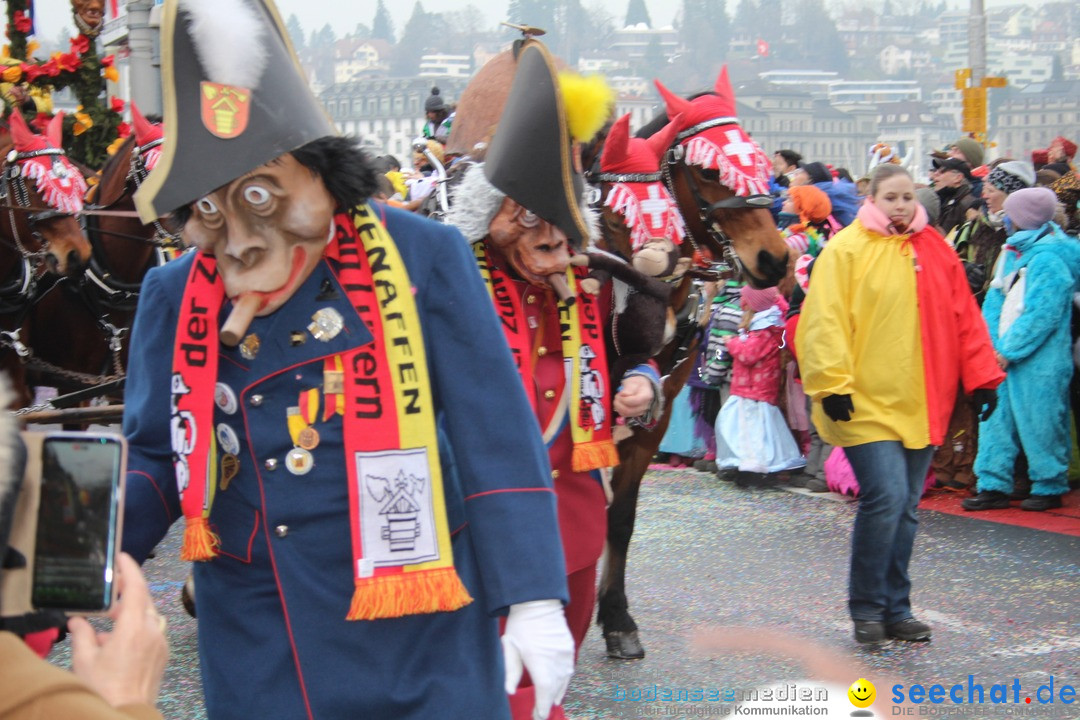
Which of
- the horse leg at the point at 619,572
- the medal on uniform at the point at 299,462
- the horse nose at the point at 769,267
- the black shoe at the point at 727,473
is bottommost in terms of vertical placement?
the black shoe at the point at 727,473

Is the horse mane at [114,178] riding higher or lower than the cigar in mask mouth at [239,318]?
lower

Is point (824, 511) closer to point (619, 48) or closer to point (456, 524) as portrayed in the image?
point (456, 524)

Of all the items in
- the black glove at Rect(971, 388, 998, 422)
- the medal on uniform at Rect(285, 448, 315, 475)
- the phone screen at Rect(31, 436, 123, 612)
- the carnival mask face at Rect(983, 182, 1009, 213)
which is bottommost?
the black glove at Rect(971, 388, 998, 422)

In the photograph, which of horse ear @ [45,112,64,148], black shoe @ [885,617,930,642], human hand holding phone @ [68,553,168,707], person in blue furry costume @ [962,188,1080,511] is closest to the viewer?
human hand holding phone @ [68,553,168,707]

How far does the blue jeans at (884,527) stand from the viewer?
5.79m

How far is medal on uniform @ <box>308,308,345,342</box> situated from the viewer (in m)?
2.68

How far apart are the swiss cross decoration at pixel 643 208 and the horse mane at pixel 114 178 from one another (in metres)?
3.72

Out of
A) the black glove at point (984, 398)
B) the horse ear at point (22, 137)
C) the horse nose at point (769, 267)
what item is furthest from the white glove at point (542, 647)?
the horse ear at point (22, 137)

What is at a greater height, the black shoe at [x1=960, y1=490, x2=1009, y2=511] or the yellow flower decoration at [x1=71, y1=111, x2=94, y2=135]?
the yellow flower decoration at [x1=71, y1=111, x2=94, y2=135]

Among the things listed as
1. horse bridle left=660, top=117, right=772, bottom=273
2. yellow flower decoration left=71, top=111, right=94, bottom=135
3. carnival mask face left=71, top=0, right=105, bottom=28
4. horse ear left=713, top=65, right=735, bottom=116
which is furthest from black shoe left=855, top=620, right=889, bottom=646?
carnival mask face left=71, top=0, right=105, bottom=28

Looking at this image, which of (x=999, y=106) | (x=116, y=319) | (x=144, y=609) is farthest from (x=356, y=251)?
(x=999, y=106)

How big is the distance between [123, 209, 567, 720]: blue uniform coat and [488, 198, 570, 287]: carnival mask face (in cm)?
137

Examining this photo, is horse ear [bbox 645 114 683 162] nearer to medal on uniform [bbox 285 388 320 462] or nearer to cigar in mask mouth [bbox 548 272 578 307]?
cigar in mask mouth [bbox 548 272 578 307]

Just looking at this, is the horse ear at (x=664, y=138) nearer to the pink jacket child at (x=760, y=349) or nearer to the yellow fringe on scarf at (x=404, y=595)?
the yellow fringe on scarf at (x=404, y=595)
